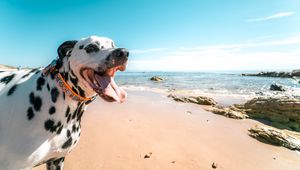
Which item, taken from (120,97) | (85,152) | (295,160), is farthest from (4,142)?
(295,160)

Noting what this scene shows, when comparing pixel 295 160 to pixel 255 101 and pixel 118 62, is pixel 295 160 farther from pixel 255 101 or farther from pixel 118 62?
pixel 255 101

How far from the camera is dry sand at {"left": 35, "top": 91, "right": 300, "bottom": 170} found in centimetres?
389

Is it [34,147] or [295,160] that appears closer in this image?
[34,147]

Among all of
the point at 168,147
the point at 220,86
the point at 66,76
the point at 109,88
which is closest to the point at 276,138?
the point at 168,147

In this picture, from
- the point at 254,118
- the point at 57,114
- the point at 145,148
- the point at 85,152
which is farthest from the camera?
the point at 254,118

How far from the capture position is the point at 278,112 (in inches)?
342

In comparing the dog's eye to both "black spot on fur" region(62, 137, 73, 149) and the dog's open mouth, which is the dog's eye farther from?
"black spot on fur" region(62, 137, 73, 149)

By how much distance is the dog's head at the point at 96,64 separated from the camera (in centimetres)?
205

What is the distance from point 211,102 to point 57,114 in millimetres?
10129

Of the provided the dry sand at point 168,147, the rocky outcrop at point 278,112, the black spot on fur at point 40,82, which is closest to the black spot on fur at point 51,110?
the black spot on fur at point 40,82

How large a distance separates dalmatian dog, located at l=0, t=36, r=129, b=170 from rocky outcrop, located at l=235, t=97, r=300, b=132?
25.8ft

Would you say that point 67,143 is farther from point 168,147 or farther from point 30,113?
point 168,147

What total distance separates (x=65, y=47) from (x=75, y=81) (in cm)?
Answer: 44

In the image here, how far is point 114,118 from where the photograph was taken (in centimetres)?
674
